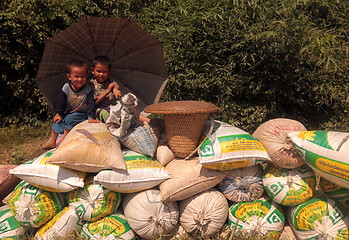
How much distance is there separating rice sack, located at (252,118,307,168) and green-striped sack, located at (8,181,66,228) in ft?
6.07

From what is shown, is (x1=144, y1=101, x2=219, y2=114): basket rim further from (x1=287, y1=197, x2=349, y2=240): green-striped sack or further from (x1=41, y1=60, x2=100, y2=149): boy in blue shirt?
(x1=287, y1=197, x2=349, y2=240): green-striped sack

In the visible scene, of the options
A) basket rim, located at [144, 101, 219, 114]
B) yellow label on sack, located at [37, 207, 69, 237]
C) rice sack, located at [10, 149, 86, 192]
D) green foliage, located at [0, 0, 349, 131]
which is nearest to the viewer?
basket rim, located at [144, 101, 219, 114]

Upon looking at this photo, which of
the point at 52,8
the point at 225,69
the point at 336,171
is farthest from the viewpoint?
the point at 52,8

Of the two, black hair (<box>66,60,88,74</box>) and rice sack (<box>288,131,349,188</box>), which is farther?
black hair (<box>66,60,88,74</box>)

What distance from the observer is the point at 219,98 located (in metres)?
4.26

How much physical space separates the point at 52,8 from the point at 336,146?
17.7 ft

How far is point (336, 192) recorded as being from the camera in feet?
7.72

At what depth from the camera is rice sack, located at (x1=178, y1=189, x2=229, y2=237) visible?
2373mm

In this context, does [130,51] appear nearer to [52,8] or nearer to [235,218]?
[235,218]

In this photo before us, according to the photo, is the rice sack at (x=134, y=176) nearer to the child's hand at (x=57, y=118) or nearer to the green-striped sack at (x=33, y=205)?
the green-striped sack at (x=33, y=205)

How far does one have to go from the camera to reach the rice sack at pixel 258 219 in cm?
243

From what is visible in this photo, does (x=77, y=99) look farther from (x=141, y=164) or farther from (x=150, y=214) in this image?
(x=150, y=214)

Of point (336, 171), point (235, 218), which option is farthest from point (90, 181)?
point (336, 171)

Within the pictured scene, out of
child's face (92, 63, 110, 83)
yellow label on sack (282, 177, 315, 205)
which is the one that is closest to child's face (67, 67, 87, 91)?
child's face (92, 63, 110, 83)
